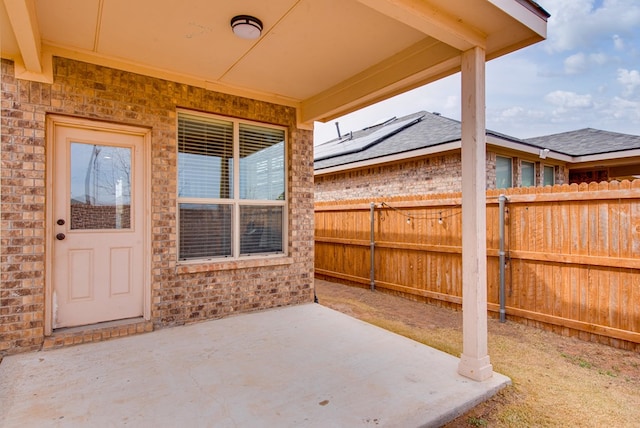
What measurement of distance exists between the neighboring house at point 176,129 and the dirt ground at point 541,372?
416 millimetres

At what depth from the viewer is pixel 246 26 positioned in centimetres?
287

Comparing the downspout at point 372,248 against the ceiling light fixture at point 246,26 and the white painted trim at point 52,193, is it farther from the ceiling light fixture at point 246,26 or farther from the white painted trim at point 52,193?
the ceiling light fixture at point 246,26

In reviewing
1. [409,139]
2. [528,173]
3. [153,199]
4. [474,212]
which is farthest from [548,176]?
[153,199]

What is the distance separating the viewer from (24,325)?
125 inches

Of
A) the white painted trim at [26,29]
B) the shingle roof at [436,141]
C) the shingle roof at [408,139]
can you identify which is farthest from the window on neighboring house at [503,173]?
the white painted trim at [26,29]

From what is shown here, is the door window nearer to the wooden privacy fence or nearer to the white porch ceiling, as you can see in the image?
the white porch ceiling

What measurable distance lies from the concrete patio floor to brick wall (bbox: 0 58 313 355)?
458 millimetres

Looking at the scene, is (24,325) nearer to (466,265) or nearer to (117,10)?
(117,10)

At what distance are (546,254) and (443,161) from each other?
3623 millimetres

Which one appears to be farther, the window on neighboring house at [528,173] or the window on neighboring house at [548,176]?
the window on neighboring house at [548,176]

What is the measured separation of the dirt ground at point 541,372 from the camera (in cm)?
236

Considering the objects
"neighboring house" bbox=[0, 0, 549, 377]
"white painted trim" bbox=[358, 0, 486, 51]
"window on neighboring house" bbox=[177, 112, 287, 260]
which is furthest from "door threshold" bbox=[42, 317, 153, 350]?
"white painted trim" bbox=[358, 0, 486, 51]

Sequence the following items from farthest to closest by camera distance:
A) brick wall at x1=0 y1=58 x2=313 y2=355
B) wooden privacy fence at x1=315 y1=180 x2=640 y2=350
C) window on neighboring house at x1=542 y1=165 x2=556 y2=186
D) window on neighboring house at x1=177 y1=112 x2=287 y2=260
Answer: window on neighboring house at x1=542 y1=165 x2=556 y2=186 < window on neighboring house at x1=177 y1=112 x2=287 y2=260 < wooden privacy fence at x1=315 y1=180 x2=640 y2=350 < brick wall at x1=0 y1=58 x2=313 y2=355

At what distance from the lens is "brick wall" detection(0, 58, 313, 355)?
3143 mm
